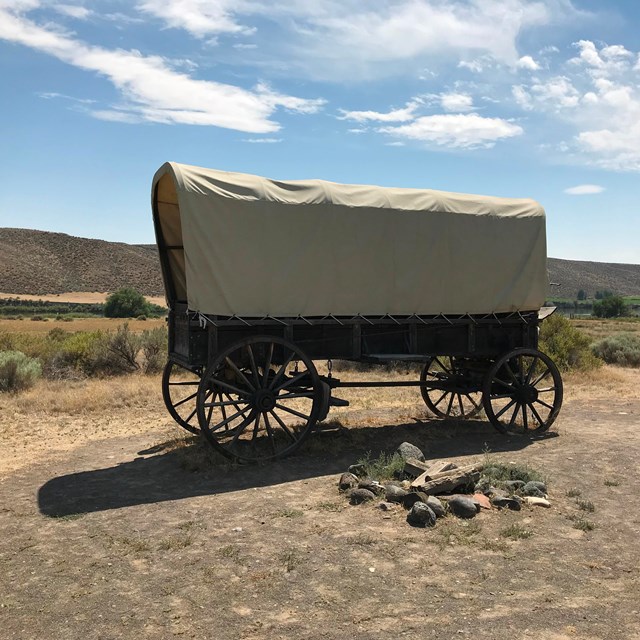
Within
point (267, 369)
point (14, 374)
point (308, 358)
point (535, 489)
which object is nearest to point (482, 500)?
point (535, 489)

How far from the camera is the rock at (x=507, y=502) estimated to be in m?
5.48

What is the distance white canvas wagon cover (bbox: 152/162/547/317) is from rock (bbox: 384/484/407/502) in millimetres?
2487

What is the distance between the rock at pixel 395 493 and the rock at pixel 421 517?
44 cm

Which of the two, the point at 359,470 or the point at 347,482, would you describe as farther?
the point at 359,470

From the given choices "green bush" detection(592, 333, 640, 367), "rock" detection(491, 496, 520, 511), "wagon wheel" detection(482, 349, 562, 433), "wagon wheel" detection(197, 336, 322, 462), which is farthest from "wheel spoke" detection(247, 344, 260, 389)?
"green bush" detection(592, 333, 640, 367)

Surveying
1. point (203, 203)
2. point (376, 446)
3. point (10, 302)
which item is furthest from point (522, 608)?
point (10, 302)

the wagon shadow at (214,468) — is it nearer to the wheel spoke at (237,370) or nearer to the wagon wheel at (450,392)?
the wagon wheel at (450,392)

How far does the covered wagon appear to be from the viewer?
6895 millimetres

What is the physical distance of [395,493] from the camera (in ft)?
18.5

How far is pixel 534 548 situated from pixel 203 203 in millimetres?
4707

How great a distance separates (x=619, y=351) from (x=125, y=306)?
129 feet

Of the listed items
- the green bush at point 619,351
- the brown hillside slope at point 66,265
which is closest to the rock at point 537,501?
the green bush at point 619,351

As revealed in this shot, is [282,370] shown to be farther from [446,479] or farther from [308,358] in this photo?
[446,479]

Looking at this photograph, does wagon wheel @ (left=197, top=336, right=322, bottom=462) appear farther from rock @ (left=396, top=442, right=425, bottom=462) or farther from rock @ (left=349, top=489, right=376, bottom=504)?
rock @ (left=349, top=489, right=376, bottom=504)
